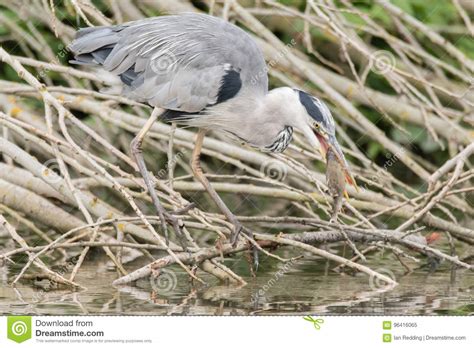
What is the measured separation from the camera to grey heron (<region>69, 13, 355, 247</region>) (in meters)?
4.65

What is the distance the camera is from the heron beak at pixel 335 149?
13.6 ft

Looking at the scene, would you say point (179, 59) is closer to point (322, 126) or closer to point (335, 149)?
point (322, 126)

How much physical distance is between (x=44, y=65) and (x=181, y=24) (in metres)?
0.80

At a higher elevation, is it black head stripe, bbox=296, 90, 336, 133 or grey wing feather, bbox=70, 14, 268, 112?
grey wing feather, bbox=70, 14, 268, 112

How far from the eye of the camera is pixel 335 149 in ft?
13.7

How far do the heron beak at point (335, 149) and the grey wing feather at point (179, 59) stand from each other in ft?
1.84

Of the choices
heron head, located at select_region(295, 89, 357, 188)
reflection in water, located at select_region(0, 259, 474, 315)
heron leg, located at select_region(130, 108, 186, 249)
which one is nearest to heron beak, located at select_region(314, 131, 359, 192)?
heron head, located at select_region(295, 89, 357, 188)

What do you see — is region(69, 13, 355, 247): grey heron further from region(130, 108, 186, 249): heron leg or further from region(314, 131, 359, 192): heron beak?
region(314, 131, 359, 192): heron beak

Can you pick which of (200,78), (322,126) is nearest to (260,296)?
(322,126)

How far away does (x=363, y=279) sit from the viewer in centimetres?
483

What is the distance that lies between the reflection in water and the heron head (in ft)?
1.84

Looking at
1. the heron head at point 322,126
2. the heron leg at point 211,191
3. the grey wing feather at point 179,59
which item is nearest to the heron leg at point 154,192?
the grey wing feather at point 179,59

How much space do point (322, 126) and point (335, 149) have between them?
17cm

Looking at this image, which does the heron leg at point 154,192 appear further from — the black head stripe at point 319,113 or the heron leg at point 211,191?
the black head stripe at point 319,113
